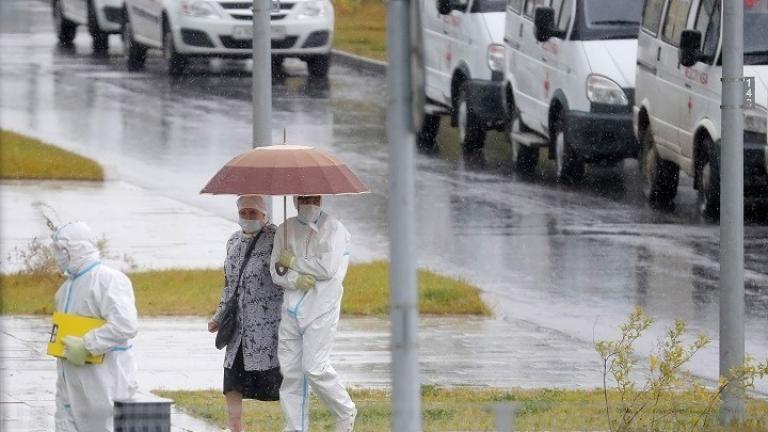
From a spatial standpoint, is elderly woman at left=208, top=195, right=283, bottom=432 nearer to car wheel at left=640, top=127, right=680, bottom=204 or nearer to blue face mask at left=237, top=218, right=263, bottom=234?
blue face mask at left=237, top=218, right=263, bottom=234

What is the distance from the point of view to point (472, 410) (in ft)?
31.3

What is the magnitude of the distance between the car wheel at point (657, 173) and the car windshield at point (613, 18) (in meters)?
1.37

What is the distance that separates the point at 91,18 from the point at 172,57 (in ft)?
13.4

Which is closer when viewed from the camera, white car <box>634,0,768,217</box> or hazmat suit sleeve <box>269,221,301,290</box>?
hazmat suit sleeve <box>269,221,301,290</box>

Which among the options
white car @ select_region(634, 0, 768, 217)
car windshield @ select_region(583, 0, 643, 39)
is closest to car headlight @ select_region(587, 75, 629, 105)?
white car @ select_region(634, 0, 768, 217)

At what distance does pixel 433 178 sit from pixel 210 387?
10.2m

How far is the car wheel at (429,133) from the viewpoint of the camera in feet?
80.2

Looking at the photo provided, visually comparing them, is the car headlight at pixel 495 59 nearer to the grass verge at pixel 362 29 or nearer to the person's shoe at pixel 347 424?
the grass verge at pixel 362 29

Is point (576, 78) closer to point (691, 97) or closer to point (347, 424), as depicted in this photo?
point (691, 97)

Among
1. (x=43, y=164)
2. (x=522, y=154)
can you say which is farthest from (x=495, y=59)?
(x=43, y=164)

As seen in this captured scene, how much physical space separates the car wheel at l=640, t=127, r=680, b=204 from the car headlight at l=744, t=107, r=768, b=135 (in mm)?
2025

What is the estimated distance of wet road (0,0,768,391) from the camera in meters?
15.0

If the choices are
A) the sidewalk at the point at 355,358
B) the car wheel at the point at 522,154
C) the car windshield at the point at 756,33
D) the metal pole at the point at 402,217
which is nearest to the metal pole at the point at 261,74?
the sidewalk at the point at 355,358

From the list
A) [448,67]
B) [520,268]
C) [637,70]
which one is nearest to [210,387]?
[520,268]
